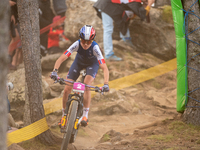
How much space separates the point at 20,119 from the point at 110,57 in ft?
13.3

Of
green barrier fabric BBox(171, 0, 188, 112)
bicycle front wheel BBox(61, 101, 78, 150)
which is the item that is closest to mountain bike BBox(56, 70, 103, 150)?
bicycle front wheel BBox(61, 101, 78, 150)

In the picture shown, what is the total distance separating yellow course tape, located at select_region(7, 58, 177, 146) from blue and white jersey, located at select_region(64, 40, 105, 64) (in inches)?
58.0

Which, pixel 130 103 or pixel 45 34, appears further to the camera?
pixel 45 34

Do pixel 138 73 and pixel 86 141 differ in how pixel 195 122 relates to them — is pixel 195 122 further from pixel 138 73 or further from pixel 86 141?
pixel 138 73

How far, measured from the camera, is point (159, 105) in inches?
295

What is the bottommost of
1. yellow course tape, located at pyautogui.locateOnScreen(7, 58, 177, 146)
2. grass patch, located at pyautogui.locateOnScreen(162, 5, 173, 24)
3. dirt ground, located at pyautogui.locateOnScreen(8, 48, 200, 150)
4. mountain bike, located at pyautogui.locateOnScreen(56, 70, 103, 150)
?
dirt ground, located at pyautogui.locateOnScreen(8, 48, 200, 150)

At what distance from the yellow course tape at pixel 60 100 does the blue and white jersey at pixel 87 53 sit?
147cm

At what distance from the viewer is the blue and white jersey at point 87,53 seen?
462 cm

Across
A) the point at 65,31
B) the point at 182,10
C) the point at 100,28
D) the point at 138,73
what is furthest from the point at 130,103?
the point at 65,31

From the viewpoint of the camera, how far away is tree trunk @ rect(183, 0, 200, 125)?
5309 mm

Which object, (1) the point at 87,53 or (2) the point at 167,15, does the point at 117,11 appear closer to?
(2) the point at 167,15

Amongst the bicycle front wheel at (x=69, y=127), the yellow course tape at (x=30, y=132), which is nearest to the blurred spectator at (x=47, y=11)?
the yellow course tape at (x=30, y=132)

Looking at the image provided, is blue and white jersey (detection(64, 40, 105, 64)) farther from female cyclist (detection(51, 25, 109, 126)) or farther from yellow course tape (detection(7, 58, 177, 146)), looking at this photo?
yellow course tape (detection(7, 58, 177, 146))

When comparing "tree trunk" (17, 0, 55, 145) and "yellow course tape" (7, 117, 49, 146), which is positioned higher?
"tree trunk" (17, 0, 55, 145)
